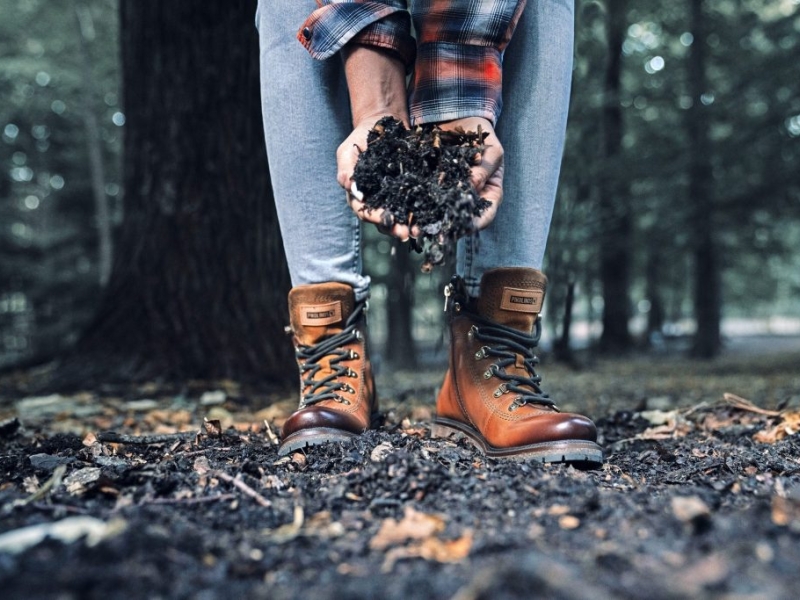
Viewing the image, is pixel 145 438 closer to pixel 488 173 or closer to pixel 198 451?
pixel 198 451

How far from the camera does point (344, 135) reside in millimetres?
1652

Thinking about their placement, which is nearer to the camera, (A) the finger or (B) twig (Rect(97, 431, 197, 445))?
(A) the finger

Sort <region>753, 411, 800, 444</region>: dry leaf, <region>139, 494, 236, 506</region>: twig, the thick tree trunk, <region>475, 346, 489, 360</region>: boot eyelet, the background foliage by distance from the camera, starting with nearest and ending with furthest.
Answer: <region>139, 494, 236, 506</region>: twig, <region>475, 346, 489, 360</region>: boot eyelet, <region>753, 411, 800, 444</region>: dry leaf, the thick tree trunk, the background foliage

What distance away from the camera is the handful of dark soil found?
4.04ft

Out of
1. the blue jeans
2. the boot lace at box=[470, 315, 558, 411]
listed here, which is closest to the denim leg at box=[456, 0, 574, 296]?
the blue jeans

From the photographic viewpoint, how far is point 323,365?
1646mm

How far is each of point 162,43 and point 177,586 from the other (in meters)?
2.96

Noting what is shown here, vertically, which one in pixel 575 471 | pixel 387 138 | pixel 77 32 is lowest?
pixel 575 471

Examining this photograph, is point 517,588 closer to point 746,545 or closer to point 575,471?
point 746,545

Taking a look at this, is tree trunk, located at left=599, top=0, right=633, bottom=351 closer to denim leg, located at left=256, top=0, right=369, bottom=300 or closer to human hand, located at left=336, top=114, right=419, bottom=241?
denim leg, located at left=256, top=0, right=369, bottom=300

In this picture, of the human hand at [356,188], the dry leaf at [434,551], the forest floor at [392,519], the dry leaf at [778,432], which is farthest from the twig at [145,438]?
the dry leaf at [778,432]

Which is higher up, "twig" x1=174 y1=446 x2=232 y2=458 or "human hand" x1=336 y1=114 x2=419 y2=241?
"human hand" x1=336 y1=114 x2=419 y2=241

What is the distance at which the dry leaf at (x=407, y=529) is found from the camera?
89cm

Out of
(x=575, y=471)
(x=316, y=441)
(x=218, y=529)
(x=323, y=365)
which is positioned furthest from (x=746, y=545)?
(x=323, y=365)
